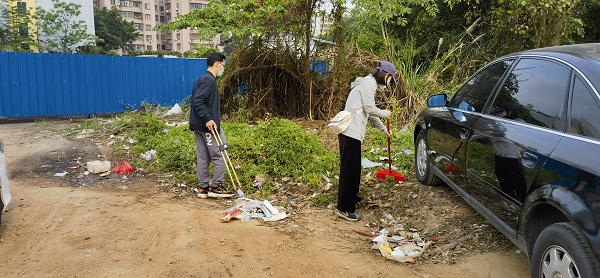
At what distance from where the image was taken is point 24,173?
6.60m

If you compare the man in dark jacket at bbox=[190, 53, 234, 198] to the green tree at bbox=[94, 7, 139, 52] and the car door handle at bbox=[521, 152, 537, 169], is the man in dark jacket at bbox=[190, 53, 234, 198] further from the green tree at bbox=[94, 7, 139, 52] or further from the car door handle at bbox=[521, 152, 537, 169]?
the green tree at bbox=[94, 7, 139, 52]

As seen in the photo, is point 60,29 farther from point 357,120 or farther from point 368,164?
point 357,120

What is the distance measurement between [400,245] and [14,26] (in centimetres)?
4273

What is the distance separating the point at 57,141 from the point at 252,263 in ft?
23.3

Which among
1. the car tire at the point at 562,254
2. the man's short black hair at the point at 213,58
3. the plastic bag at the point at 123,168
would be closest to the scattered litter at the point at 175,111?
the plastic bag at the point at 123,168

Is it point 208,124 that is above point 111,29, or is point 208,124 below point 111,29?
below

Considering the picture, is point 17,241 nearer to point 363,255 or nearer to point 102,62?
point 363,255

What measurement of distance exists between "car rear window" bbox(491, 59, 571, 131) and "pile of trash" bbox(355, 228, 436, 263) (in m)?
1.38

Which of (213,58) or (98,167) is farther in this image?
(98,167)

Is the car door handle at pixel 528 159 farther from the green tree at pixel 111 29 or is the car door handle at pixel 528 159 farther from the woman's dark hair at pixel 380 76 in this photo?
the green tree at pixel 111 29

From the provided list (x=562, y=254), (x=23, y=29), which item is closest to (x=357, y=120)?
(x=562, y=254)

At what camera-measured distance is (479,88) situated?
3947 millimetres

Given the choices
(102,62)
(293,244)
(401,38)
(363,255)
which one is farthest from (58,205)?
(401,38)

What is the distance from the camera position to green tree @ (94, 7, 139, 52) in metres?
60.1
